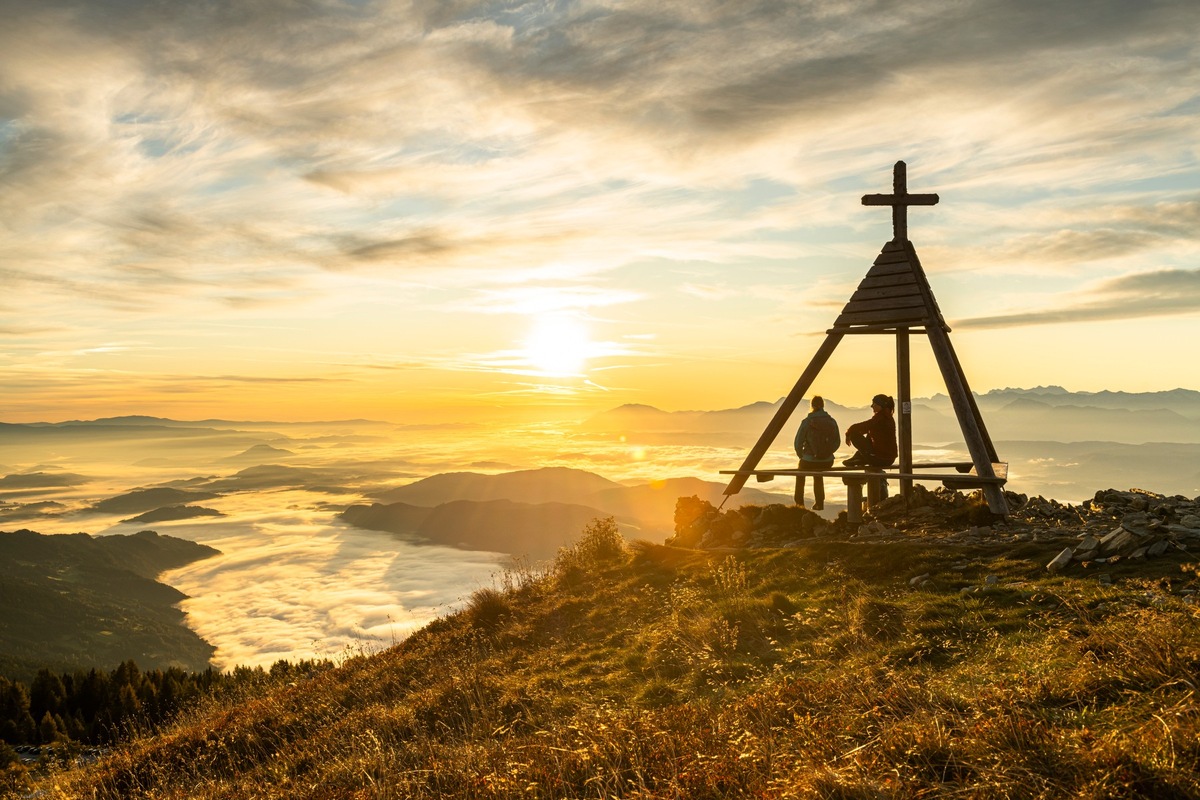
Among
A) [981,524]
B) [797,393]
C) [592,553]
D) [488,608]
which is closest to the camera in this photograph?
[981,524]

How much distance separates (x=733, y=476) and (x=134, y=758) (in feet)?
36.9

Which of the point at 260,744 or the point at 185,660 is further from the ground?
the point at 260,744

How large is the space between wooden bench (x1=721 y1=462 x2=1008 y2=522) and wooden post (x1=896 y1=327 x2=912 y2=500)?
1.42 feet

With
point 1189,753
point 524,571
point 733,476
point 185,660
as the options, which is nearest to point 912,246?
point 733,476

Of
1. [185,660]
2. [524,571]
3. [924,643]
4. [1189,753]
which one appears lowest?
[185,660]

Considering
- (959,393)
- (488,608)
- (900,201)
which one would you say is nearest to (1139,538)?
(959,393)

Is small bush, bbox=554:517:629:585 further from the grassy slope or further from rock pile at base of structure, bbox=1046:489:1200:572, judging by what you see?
rock pile at base of structure, bbox=1046:489:1200:572

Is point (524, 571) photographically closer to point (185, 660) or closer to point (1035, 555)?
point (1035, 555)

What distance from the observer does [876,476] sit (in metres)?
12.9

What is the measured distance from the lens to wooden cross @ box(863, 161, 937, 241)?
14.6m

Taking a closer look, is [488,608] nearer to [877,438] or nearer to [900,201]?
[877,438]

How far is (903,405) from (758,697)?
9669 mm

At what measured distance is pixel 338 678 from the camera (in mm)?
13922

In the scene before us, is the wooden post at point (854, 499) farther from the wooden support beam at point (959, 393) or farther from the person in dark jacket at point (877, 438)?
the wooden support beam at point (959, 393)
